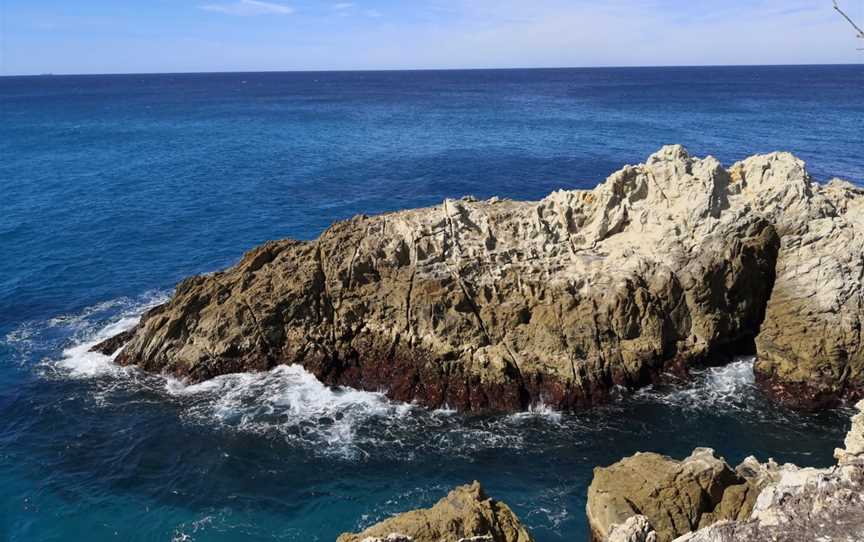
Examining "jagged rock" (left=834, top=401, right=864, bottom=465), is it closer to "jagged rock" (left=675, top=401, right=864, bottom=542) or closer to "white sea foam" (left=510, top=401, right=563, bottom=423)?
"jagged rock" (left=675, top=401, right=864, bottom=542)

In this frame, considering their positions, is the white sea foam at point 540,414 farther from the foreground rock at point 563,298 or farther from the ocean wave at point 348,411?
the foreground rock at point 563,298

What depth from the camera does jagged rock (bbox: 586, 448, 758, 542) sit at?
21.1 meters

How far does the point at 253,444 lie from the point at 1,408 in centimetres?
1455

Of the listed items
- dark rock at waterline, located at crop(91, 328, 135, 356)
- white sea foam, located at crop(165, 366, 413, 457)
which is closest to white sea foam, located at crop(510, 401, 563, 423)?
white sea foam, located at crop(165, 366, 413, 457)

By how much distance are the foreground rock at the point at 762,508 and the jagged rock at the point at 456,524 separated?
317 cm

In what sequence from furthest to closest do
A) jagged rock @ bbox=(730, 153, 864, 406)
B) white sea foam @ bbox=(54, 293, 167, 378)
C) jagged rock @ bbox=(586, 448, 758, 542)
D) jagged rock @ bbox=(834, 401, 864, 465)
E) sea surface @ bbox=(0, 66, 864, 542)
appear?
white sea foam @ bbox=(54, 293, 167, 378)
jagged rock @ bbox=(730, 153, 864, 406)
sea surface @ bbox=(0, 66, 864, 542)
jagged rock @ bbox=(586, 448, 758, 542)
jagged rock @ bbox=(834, 401, 864, 465)

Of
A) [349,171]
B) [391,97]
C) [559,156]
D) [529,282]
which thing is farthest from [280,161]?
[391,97]

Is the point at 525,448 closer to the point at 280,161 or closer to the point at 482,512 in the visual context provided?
the point at 482,512

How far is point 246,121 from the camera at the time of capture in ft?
456

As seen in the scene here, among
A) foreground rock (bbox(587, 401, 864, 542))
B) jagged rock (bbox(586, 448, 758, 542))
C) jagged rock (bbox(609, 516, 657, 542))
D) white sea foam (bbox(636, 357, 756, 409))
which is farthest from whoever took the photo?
white sea foam (bbox(636, 357, 756, 409))

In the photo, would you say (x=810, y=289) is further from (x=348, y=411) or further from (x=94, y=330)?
(x=94, y=330)

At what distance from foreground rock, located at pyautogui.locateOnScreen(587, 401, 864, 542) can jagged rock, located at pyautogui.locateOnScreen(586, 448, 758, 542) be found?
31 mm

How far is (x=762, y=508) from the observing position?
15.3 metres

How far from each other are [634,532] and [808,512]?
5140 mm
